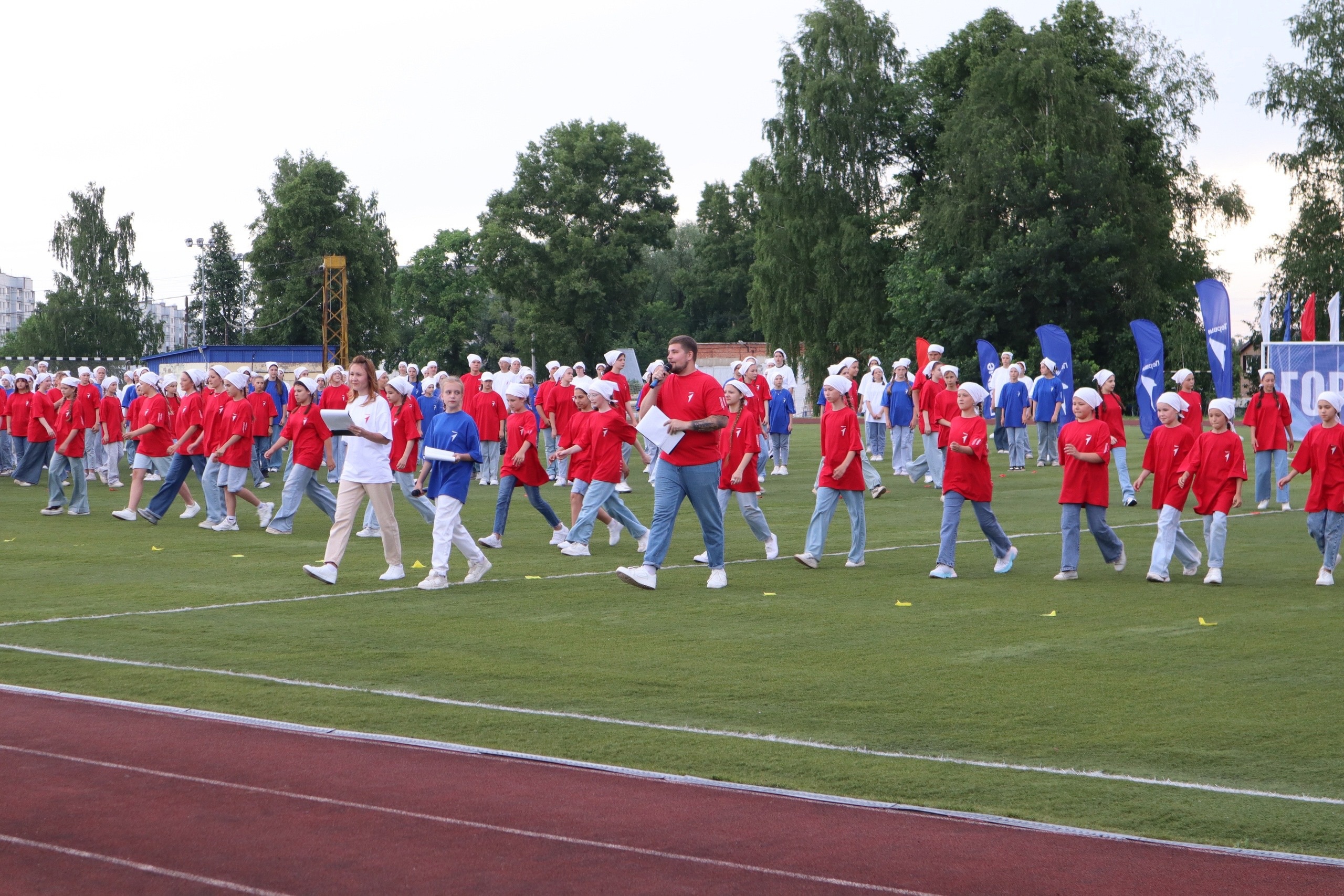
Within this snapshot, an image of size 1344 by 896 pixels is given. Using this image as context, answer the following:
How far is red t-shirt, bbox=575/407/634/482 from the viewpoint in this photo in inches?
559

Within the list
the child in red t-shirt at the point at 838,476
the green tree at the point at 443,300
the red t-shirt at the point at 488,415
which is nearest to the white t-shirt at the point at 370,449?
the child in red t-shirt at the point at 838,476

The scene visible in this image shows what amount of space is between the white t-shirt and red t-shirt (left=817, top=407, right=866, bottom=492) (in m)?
3.84

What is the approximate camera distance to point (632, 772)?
6.34m

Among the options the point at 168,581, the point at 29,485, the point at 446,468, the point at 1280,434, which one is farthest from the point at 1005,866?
the point at 29,485

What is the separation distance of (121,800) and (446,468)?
6568 mm

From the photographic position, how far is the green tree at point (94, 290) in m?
91.2

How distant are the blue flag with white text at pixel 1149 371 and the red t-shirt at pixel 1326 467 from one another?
380 inches

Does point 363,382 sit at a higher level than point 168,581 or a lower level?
higher

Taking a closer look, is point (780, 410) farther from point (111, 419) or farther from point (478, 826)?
point (478, 826)

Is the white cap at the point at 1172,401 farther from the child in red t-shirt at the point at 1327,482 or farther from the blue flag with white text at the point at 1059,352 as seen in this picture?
the blue flag with white text at the point at 1059,352

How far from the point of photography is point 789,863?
16.8 feet

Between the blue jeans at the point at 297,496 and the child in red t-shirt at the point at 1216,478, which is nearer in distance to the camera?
the child in red t-shirt at the point at 1216,478

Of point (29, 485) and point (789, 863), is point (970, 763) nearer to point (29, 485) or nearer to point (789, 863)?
point (789, 863)

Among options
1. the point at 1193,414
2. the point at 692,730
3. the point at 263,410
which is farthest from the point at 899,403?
the point at 692,730
